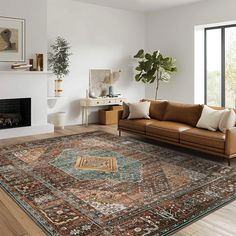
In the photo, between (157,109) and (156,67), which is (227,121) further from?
(156,67)

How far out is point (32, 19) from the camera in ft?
19.7

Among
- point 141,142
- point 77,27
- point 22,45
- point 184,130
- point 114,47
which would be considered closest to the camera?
point 184,130

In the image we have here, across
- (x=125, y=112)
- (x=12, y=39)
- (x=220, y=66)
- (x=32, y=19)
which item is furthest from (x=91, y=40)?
(x=220, y=66)

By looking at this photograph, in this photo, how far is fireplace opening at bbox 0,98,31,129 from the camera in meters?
5.94

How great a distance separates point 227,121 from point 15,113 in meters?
4.22

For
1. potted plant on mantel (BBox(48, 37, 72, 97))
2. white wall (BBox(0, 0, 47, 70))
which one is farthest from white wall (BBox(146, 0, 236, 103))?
white wall (BBox(0, 0, 47, 70))

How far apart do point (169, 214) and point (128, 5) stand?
19.6 feet

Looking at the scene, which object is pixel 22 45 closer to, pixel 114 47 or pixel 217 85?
pixel 114 47

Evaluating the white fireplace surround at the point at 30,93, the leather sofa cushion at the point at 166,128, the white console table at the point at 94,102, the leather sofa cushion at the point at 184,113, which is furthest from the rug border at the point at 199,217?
the white console table at the point at 94,102

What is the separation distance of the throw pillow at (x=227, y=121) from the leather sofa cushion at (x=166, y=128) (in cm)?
64

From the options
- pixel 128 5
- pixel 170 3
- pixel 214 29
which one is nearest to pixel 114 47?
pixel 128 5

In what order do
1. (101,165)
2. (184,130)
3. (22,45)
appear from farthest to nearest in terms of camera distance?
(22,45)
(184,130)
(101,165)

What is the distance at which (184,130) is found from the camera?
15.3 feet

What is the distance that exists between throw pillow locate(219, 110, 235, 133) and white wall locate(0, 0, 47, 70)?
3938 mm
